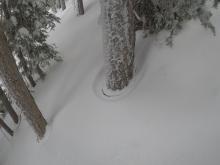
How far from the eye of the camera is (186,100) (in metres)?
4.53

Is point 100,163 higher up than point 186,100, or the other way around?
point 186,100

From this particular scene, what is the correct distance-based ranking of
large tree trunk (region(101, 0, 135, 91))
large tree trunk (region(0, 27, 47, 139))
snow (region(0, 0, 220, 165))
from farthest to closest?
large tree trunk (region(0, 27, 47, 139))
large tree trunk (region(101, 0, 135, 91))
snow (region(0, 0, 220, 165))

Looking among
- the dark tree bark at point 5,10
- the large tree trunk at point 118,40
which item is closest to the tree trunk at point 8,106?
the dark tree bark at point 5,10

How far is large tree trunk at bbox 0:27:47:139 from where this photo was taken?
464 cm

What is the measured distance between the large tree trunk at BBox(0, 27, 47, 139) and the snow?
1.30ft

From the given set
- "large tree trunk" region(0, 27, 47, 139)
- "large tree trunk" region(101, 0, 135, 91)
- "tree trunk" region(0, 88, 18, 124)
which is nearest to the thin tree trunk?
"tree trunk" region(0, 88, 18, 124)

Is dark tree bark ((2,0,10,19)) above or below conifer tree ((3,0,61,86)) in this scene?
above

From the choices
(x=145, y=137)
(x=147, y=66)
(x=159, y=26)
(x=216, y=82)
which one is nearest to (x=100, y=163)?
(x=145, y=137)

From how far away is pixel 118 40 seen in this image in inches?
183

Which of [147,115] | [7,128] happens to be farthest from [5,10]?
[147,115]

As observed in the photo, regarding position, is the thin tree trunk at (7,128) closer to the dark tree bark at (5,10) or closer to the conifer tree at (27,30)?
the conifer tree at (27,30)

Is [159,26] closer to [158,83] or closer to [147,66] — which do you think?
[147,66]

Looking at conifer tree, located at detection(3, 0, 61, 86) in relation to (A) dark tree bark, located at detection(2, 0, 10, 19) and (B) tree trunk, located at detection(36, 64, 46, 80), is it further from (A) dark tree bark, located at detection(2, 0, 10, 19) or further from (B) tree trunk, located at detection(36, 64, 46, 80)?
(B) tree trunk, located at detection(36, 64, 46, 80)

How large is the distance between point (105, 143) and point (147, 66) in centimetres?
200
